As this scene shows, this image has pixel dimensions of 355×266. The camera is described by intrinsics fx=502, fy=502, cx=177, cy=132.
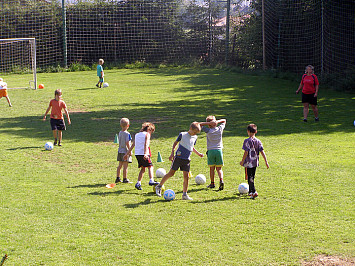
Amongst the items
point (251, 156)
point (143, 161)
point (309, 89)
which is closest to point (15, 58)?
point (309, 89)

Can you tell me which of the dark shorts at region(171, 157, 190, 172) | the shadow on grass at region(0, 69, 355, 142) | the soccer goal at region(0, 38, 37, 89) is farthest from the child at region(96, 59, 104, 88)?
the dark shorts at region(171, 157, 190, 172)

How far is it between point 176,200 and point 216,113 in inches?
352

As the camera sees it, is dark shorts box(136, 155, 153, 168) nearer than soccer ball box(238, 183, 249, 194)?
No

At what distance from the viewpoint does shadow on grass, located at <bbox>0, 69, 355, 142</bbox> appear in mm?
14891

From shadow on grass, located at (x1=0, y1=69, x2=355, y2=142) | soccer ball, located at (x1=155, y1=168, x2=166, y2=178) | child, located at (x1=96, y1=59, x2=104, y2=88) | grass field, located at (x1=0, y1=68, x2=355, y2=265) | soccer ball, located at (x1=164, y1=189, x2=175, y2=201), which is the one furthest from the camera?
child, located at (x1=96, y1=59, x2=104, y2=88)

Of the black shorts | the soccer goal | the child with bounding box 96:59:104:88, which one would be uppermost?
the soccer goal

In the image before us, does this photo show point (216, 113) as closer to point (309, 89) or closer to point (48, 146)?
point (309, 89)

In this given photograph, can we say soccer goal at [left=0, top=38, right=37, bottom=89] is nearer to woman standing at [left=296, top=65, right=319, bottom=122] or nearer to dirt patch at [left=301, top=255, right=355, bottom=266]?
woman standing at [left=296, top=65, right=319, bottom=122]

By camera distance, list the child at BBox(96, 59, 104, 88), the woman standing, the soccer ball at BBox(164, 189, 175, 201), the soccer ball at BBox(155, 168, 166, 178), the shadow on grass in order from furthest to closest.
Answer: the child at BBox(96, 59, 104, 88) → the woman standing → the shadow on grass → the soccer ball at BBox(155, 168, 166, 178) → the soccer ball at BBox(164, 189, 175, 201)

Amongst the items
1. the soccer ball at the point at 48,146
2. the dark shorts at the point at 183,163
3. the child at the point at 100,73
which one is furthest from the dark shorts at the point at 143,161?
the child at the point at 100,73

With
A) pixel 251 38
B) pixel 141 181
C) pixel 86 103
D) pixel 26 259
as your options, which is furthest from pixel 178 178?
pixel 251 38

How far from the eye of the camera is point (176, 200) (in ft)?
28.8

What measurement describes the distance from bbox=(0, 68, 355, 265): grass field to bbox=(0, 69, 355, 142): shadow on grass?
62 mm

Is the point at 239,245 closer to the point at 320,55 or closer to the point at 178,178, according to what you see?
the point at 178,178
